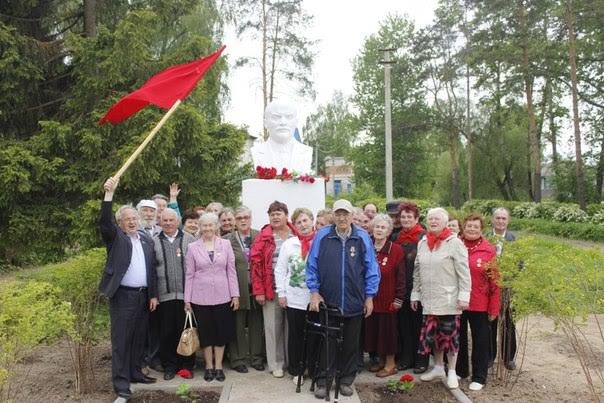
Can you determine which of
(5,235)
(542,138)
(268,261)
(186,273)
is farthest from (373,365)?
(542,138)

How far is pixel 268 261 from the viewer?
472 centimetres

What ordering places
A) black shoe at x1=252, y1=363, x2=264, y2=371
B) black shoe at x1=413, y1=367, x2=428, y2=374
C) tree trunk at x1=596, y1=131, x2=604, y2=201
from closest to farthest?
black shoe at x1=413, y1=367, x2=428, y2=374 → black shoe at x1=252, y1=363, x2=264, y2=371 → tree trunk at x1=596, y1=131, x2=604, y2=201

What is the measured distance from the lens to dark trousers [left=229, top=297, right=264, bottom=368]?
4973mm

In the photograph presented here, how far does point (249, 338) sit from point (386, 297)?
145cm

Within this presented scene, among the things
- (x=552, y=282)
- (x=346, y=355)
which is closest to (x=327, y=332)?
(x=346, y=355)

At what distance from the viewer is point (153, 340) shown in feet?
16.6

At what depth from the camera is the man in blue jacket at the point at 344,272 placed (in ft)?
13.7

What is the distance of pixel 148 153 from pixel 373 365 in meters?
5.88

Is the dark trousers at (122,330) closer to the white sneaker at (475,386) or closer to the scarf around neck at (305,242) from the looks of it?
the scarf around neck at (305,242)

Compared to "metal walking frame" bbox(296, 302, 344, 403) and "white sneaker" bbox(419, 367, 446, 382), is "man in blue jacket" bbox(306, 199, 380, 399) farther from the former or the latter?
"white sneaker" bbox(419, 367, 446, 382)

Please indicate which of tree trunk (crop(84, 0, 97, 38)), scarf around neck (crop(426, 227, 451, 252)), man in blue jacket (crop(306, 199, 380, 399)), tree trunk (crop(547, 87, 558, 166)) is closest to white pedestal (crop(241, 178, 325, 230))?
man in blue jacket (crop(306, 199, 380, 399))

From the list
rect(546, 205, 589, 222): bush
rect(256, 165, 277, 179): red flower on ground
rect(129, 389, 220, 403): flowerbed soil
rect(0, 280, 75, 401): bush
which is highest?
rect(256, 165, 277, 179): red flower on ground

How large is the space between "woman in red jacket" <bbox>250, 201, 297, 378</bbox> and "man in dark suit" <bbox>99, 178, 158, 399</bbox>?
0.96m

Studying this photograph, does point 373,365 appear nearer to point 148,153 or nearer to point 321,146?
point 148,153
